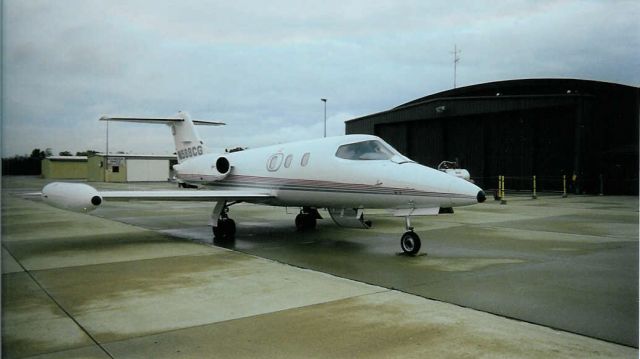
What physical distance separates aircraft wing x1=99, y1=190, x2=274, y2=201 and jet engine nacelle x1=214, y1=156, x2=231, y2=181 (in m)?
1.46

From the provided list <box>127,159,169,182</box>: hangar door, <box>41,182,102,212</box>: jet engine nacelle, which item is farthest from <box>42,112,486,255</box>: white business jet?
<box>127,159,169,182</box>: hangar door

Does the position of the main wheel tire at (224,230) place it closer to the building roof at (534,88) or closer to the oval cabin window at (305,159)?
the oval cabin window at (305,159)

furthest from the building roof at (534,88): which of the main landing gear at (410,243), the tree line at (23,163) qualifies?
the tree line at (23,163)

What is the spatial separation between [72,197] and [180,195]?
2.42 m

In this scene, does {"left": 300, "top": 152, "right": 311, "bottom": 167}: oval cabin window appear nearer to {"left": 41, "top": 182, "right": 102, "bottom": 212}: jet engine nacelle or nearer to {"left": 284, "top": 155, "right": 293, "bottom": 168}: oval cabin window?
{"left": 284, "top": 155, "right": 293, "bottom": 168}: oval cabin window

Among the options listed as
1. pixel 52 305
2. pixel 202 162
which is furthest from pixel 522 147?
pixel 52 305

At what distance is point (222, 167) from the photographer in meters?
14.2

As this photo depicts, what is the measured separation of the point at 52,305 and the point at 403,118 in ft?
130

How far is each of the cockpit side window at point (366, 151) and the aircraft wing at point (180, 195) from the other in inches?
104

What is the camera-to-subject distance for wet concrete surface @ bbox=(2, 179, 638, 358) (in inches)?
183

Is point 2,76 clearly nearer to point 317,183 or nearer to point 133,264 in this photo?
point 133,264

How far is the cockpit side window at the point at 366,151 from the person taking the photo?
1038cm

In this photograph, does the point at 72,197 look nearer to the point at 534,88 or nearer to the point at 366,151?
the point at 366,151

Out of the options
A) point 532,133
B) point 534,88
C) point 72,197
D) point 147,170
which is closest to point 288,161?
point 72,197
